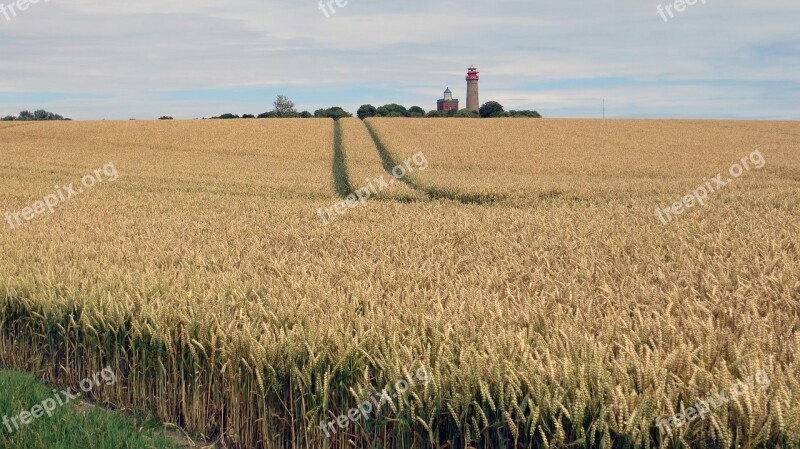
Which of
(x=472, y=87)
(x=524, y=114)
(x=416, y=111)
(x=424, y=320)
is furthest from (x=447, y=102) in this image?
(x=424, y=320)

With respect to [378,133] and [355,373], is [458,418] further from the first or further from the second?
[378,133]

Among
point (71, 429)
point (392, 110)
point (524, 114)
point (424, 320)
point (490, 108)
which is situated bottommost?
point (71, 429)

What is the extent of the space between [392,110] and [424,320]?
86.0m

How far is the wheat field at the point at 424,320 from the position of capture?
3.24 metres

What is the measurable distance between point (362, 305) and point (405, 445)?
1.58m

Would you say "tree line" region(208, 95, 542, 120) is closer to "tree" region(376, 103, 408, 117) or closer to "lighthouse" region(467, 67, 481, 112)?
"tree" region(376, 103, 408, 117)

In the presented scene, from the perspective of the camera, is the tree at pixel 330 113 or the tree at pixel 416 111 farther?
the tree at pixel 416 111

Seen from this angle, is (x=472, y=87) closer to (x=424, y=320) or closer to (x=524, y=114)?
(x=524, y=114)

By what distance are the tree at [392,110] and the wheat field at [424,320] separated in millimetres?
75318

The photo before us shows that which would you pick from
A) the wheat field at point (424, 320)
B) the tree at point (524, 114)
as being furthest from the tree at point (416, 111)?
the wheat field at point (424, 320)

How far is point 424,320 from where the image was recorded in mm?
4145

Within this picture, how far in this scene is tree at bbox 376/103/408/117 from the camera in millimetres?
87188

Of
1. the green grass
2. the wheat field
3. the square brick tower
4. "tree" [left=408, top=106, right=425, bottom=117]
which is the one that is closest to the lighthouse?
the square brick tower

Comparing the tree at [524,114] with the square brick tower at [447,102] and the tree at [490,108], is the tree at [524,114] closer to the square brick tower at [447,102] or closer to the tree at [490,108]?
the tree at [490,108]
